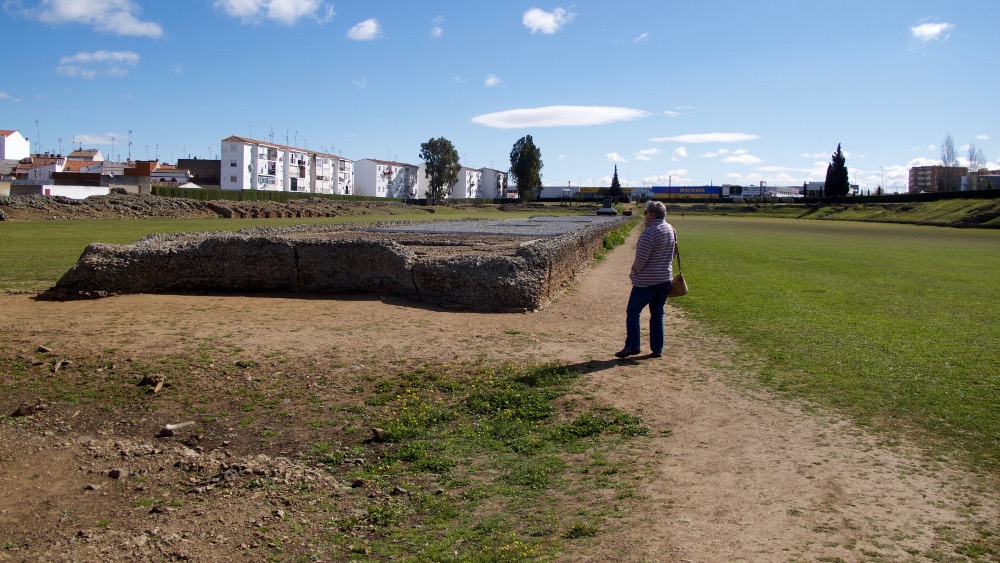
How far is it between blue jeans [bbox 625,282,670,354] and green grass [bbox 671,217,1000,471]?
112cm

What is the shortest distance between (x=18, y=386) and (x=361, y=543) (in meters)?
4.28

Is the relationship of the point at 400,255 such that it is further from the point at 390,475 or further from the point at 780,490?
the point at 780,490

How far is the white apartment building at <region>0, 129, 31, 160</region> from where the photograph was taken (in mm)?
96375

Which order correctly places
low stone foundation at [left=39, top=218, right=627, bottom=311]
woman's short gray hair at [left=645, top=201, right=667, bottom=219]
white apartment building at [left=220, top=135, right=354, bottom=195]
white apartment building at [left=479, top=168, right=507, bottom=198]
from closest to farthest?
1. woman's short gray hair at [left=645, top=201, right=667, bottom=219]
2. low stone foundation at [left=39, top=218, right=627, bottom=311]
3. white apartment building at [left=220, top=135, right=354, bottom=195]
4. white apartment building at [left=479, top=168, right=507, bottom=198]

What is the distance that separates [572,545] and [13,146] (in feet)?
386

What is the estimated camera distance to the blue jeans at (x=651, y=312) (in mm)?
7855

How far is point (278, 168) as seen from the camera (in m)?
99.4

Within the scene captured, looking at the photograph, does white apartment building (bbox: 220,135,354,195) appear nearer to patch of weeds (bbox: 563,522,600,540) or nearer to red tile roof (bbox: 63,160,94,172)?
red tile roof (bbox: 63,160,94,172)

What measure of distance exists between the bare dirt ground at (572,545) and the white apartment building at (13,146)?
4226 inches

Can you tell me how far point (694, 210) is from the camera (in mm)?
99000

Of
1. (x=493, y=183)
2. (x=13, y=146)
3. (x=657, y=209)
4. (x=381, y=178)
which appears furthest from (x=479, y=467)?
(x=493, y=183)

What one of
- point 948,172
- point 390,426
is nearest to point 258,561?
point 390,426

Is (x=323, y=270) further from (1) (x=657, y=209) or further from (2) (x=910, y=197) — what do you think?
(2) (x=910, y=197)

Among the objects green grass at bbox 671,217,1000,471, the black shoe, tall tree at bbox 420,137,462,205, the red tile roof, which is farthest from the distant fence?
the red tile roof
